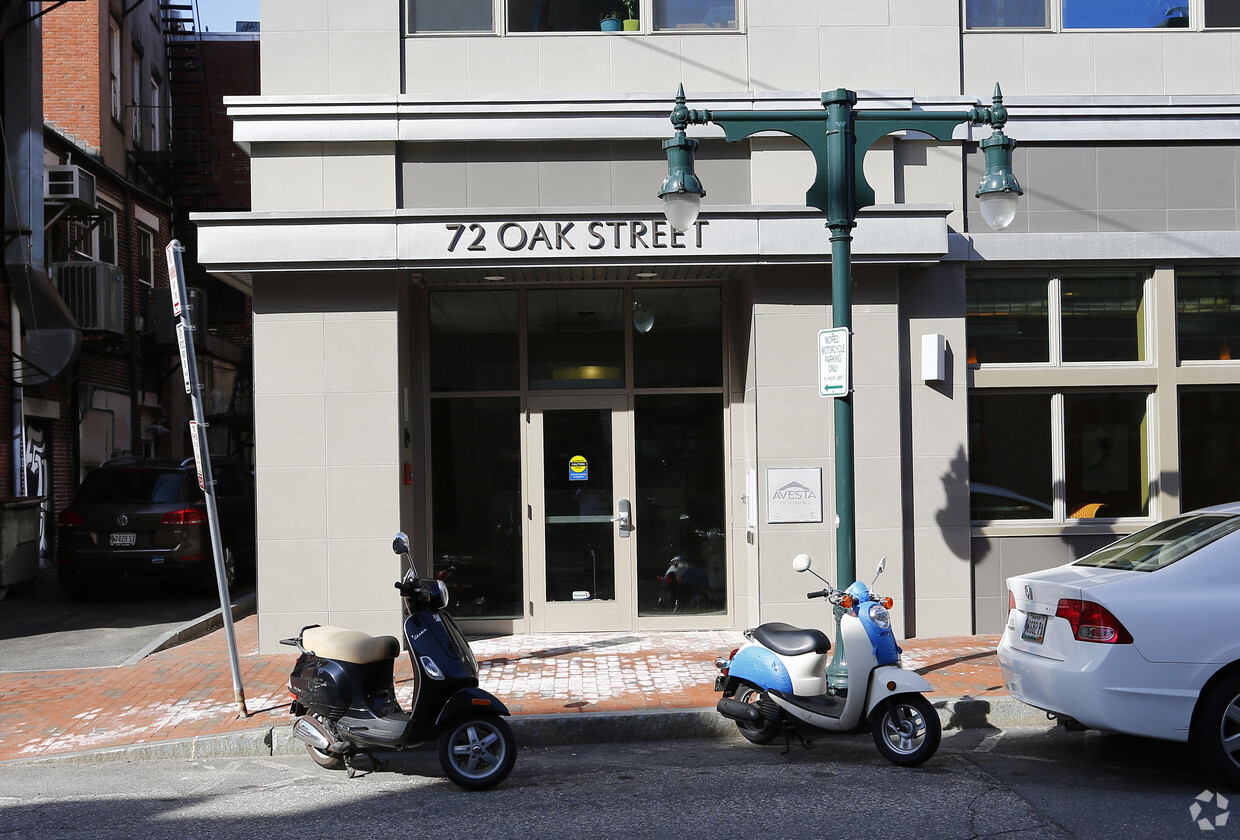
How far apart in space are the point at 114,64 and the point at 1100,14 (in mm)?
18595

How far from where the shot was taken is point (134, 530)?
1380cm

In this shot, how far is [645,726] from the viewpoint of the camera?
24.6ft

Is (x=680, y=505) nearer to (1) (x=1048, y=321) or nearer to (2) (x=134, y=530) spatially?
(1) (x=1048, y=321)

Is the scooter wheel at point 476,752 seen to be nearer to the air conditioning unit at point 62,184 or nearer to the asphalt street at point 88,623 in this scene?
the asphalt street at point 88,623

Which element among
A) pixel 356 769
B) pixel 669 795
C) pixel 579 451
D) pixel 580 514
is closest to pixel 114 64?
pixel 579 451

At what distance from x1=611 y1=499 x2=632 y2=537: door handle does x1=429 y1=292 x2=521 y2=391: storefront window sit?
1534 millimetres

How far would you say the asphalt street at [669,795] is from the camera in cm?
546

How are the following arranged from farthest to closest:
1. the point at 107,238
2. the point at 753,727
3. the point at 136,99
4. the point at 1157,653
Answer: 1. the point at 136,99
2. the point at 107,238
3. the point at 753,727
4. the point at 1157,653

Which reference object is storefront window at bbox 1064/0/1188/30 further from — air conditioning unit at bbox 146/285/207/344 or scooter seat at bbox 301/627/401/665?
air conditioning unit at bbox 146/285/207/344

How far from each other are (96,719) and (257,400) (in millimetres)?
3000

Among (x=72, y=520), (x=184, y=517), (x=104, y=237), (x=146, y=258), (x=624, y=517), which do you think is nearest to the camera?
(x=624, y=517)

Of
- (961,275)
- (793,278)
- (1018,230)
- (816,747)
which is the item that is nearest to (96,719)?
(816,747)

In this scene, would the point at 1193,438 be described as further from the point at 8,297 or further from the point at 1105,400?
the point at 8,297

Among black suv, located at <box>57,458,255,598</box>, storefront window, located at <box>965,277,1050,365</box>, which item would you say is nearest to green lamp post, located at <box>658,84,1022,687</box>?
storefront window, located at <box>965,277,1050,365</box>
